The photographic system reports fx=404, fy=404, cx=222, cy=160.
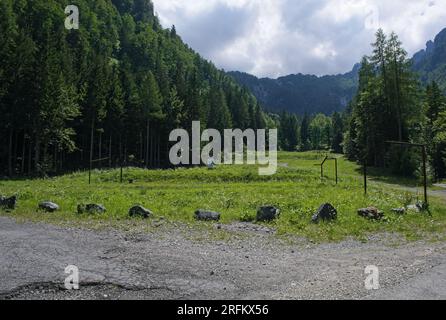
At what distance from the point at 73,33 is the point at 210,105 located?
170 feet

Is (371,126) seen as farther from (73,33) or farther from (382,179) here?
(73,33)

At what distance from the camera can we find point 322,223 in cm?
1798

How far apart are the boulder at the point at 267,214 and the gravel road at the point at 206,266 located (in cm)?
290

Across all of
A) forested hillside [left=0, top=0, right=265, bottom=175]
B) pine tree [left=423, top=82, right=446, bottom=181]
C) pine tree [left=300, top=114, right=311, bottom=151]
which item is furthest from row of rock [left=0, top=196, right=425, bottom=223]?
pine tree [left=300, top=114, right=311, bottom=151]

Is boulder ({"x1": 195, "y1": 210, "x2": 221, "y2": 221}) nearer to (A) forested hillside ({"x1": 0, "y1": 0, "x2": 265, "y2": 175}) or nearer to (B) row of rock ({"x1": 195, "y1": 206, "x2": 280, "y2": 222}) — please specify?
(B) row of rock ({"x1": 195, "y1": 206, "x2": 280, "y2": 222})

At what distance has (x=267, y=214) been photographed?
19125mm

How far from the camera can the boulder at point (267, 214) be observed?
750 inches

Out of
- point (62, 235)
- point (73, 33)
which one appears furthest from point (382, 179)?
point (73, 33)

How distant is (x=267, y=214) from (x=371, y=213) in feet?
16.2

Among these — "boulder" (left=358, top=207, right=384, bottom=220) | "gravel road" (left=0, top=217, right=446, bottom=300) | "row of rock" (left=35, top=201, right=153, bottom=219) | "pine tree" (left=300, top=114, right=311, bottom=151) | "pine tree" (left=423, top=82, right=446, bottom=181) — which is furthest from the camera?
"pine tree" (left=300, top=114, right=311, bottom=151)

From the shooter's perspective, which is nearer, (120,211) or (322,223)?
(322,223)

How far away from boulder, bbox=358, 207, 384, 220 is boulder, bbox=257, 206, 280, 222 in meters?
4.07

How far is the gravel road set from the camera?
9.06 meters

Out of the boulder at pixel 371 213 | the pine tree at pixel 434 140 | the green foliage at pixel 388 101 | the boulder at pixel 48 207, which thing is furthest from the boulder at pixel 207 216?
the pine tree at pixel 434 140
